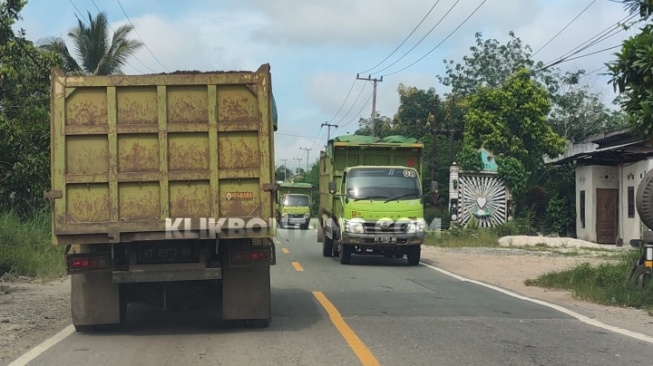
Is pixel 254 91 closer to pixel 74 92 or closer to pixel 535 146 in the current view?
pixel 74 92

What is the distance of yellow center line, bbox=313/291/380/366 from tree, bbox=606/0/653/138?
4.98 meters

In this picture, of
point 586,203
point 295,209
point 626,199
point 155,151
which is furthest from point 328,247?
point 295,209

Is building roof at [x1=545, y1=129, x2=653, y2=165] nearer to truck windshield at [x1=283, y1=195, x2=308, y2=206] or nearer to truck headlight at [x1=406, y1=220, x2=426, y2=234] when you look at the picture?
truck headlight at [x1=406, y1=220, x2=426, y2=234]

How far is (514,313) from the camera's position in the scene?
1005 cm

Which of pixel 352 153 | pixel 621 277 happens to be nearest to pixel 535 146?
pixel 352 153

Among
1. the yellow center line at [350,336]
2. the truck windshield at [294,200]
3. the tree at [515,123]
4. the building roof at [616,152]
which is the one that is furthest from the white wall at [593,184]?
the yellow center line at [350,336]

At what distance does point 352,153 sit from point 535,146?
862 inches

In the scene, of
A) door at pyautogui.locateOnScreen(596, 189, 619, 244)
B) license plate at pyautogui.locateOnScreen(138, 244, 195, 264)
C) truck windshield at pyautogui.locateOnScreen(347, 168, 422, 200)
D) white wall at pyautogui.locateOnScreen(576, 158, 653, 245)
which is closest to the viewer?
license plate at pyautogui.locateOnScreen(138, 244, 195, 264)

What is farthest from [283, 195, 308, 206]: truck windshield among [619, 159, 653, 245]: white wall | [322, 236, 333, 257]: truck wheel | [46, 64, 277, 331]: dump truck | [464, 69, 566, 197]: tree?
[46, 64, 277, 331]: dump truck

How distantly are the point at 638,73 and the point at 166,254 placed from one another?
6712mm

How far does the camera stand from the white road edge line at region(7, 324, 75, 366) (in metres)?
6.89

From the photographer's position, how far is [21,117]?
18.2 m

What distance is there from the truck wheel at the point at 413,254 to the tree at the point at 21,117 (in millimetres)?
9586

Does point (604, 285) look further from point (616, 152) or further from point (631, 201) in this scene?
point (631, 201)
